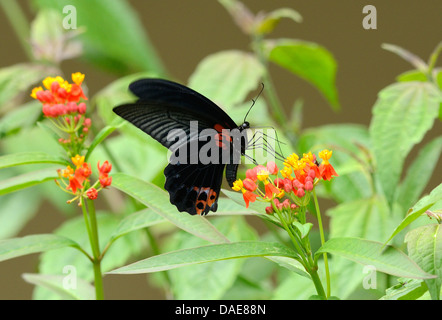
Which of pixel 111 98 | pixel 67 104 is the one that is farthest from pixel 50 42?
pixel 67 104

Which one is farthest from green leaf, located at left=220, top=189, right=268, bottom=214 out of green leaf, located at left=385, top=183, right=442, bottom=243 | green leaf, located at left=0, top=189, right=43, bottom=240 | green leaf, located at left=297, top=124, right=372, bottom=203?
green leaf, located at left=0, top=189, right=43, bottom=240

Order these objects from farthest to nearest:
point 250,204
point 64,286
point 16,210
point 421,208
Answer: point 16,210, point 64,286, point 250,204, point 421,208

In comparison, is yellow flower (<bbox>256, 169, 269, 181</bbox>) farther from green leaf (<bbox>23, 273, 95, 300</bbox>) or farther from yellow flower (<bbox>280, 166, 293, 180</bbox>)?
green leaf (<bbox>23, 273, 95, 300</bbox>)

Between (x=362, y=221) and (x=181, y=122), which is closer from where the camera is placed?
(x=181, y=122)

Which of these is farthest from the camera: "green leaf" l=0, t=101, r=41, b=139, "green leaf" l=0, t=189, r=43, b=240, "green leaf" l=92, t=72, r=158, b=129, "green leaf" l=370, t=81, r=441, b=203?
"green leaf" l=0, t=189, r=43, b=240

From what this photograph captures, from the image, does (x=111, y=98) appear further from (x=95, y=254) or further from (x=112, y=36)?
(x=112, y=36)

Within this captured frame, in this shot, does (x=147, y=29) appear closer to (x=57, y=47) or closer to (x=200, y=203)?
(x=57, y=47)
